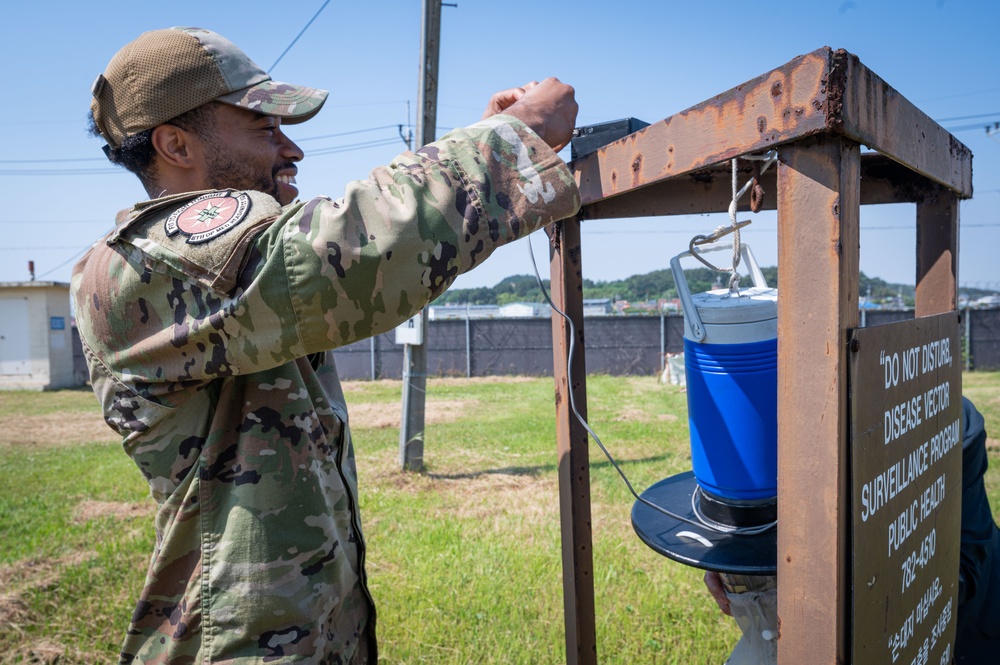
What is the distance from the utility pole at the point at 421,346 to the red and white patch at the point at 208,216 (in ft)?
17.2

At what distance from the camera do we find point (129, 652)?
1.37m

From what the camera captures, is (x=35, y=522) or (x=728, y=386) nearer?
(x=728, y=386)

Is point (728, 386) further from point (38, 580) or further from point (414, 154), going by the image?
point (38, 580)

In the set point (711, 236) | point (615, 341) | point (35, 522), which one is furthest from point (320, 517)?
point (615, 341)

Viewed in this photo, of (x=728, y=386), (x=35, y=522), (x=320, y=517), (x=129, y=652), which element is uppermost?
(x=728, y=386)

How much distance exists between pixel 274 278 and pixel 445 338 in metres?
19.6

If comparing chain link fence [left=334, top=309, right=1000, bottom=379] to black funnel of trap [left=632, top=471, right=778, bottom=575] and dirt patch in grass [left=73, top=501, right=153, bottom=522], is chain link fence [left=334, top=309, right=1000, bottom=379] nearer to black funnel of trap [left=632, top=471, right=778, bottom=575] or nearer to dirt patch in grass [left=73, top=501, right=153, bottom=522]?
dirt patch in grass [left=73, top=501, right=153, bottom=522]

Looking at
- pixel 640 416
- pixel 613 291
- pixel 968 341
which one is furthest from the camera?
pixel 613 291

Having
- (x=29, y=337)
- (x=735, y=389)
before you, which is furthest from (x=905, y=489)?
(x=29, y=337)

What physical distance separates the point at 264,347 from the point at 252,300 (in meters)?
0.09

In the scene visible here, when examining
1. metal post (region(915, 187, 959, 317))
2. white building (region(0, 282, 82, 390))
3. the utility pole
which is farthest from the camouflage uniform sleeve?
white building (region(0, 282, 82, 390))

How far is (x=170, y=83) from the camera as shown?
132cm

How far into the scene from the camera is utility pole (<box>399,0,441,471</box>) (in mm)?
6469

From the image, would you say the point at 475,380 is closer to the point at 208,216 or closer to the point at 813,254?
the point at 208,216
